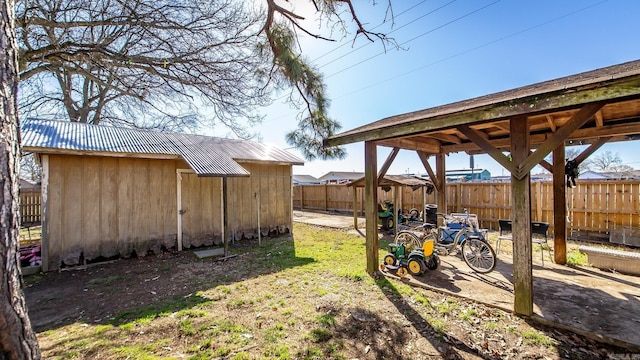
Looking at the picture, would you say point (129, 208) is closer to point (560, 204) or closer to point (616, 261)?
point (560, 204)

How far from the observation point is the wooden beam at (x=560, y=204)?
15.3ft

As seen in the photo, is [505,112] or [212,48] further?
[212,48]

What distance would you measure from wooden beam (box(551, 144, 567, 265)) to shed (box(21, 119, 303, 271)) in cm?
598

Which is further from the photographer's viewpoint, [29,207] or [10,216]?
[29,207]

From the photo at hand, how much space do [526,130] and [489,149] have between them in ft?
1.31

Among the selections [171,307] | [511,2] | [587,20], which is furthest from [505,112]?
[587,20]

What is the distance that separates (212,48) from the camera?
621cm

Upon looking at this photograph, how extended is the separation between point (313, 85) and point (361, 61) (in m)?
4.82

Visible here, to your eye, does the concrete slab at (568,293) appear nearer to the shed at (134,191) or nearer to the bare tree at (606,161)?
the shed at (134,191)

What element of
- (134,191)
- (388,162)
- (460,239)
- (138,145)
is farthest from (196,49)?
(460,239)

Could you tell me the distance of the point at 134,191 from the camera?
5.91m

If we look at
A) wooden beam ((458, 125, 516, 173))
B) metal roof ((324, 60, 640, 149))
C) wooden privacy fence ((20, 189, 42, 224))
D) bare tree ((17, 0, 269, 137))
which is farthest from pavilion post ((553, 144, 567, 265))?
wooden privacy fence ((20, 189, 42, 224))

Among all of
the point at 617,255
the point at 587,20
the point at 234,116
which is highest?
the point at 587,20

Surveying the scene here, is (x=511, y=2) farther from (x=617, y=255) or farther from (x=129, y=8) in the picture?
(x=129, y=8)
